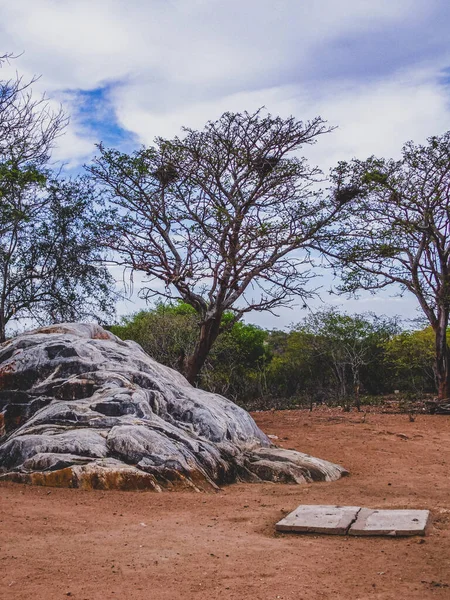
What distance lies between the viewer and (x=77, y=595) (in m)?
3.63

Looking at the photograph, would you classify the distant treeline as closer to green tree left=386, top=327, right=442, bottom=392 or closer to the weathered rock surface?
green tree left=386, top=327, right=442, bottom=392

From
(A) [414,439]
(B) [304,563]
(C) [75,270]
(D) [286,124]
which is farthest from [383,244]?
(B) [304,563]

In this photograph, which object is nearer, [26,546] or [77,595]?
[77,595]

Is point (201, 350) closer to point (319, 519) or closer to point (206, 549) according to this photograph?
point (319, 519)

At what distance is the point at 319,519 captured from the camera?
536 centimetres

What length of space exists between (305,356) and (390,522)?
1959 cm

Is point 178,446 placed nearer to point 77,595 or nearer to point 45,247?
point 77,595

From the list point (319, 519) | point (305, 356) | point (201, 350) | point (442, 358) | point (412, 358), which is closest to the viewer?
point (319, 519)

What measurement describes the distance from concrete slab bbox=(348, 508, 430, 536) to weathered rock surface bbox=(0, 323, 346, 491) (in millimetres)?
2073

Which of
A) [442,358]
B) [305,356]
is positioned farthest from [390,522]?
[305,356]

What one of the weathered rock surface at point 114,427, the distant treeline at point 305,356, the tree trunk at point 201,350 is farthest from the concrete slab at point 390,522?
the distant treeline at point 305,356

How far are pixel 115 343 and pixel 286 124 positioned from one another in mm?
6381

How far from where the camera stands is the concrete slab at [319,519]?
5.11 metres

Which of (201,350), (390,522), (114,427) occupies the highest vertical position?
(201,350)
